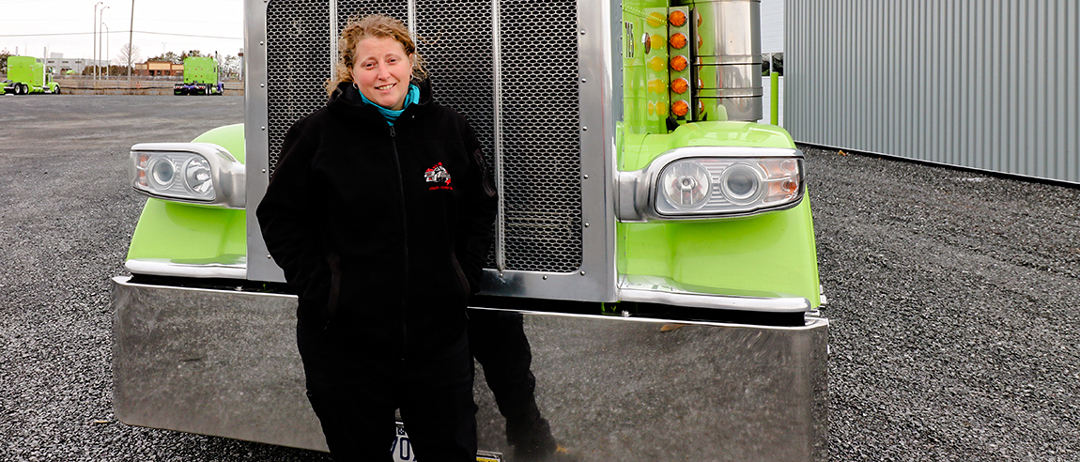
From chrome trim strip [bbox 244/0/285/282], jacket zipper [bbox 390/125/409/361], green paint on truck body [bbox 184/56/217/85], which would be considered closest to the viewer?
jacket zipper [bbox 390/125/409/361]

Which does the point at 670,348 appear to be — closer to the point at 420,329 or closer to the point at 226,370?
the point at 420,329

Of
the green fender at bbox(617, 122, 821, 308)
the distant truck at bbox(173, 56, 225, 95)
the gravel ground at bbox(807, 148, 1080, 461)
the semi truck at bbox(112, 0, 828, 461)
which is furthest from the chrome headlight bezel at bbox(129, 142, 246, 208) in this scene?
the distant truck at bbox(173, 56, 225, 95)

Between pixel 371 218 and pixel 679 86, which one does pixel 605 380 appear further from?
pixel 679 86

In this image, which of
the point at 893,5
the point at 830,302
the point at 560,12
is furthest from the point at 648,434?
the point at 893,5

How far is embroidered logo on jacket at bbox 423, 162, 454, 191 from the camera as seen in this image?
87.0 inches

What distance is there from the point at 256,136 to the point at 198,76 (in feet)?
200

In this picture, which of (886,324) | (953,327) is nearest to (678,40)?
(886,324)

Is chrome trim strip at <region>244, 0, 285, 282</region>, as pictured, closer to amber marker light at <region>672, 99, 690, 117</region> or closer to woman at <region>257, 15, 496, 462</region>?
woman at <region>257, 15, 496, 462</region>

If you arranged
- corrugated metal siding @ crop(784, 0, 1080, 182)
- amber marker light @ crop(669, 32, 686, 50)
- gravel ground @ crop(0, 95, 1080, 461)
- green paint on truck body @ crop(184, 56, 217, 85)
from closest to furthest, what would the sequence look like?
1. gravel ground @ crop(0, 95, 1080, 461)
2. amber marker light @ crop(669, 32, 686, 50)
3. corrugated metal siding @ crop(784, 0, 1080, 182)
4. green paint on truck body @ crop(184, 56, 217, 85)

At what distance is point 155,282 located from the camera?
9.34ft

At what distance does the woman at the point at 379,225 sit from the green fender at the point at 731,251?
550 millimetres

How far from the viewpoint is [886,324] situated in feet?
16.3

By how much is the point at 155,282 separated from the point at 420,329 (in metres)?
1.16

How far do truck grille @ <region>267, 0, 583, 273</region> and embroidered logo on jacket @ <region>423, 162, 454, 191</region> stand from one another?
12.0 inches
